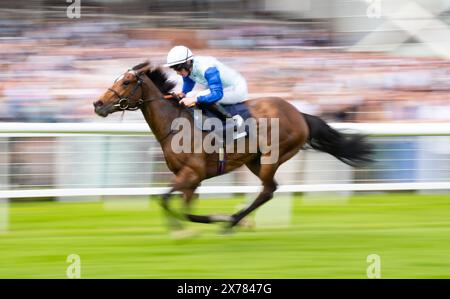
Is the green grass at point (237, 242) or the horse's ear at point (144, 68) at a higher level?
the horse's ear at point (144, 68)

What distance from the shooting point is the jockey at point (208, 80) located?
18.4ft

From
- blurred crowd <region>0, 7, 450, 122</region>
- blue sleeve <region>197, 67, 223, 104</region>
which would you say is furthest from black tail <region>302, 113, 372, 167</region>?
blurred crowd <region>0, 7, 450, 122</region>

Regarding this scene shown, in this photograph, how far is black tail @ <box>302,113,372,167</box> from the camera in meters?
6.25

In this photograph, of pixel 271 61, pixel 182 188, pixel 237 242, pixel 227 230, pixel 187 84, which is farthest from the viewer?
pixel 271 61

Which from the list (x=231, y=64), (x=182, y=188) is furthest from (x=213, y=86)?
(x=231, y=64)

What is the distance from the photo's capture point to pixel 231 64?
32.6 ft

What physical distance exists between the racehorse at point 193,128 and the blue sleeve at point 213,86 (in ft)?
0.77

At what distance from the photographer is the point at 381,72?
9.88 meters

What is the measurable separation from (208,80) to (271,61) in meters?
4.38

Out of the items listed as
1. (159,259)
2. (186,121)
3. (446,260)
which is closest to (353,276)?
(446,260)

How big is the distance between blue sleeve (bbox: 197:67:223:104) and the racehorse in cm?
23

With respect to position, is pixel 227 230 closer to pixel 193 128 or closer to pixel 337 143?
pixel 193 128

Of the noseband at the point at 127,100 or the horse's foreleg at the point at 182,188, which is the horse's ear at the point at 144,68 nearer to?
the noseband at the point at 127,100

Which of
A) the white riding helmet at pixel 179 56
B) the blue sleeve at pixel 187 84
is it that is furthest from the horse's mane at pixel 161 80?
the white riding helmet at pixel 179 56
